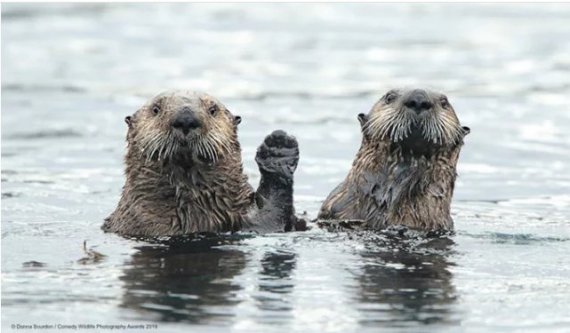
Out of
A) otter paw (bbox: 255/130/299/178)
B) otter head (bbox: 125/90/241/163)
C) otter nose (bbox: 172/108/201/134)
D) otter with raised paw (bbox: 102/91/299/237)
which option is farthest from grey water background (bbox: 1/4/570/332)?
otter nose (bbox: 172/108/201/134)

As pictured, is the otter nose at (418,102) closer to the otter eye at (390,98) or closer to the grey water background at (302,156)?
Answer: the otter eye at (390,98)

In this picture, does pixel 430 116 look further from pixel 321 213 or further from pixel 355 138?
pixel 355 138

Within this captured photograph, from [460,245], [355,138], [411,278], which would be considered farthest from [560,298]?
[355,138]

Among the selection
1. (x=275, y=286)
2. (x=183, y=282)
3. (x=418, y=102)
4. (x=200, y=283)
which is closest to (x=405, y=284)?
(x=275, y=286)

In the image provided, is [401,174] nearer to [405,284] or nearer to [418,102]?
[418,102]

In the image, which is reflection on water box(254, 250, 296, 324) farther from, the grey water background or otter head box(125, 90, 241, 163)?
otter head box(125, 90, 241, 163)

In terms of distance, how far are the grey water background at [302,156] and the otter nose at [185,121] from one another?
910 millimetres

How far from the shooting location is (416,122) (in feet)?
35.5

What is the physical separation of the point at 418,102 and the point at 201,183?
1.74m

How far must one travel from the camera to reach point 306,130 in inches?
680

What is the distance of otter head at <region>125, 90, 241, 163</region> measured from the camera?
34.0 feet

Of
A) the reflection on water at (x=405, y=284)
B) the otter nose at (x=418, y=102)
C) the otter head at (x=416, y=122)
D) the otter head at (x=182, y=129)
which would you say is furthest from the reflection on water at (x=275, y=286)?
the otter nose at (x=418, y=102)

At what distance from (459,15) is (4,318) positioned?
738 inches

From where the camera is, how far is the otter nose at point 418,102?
10812 mm
